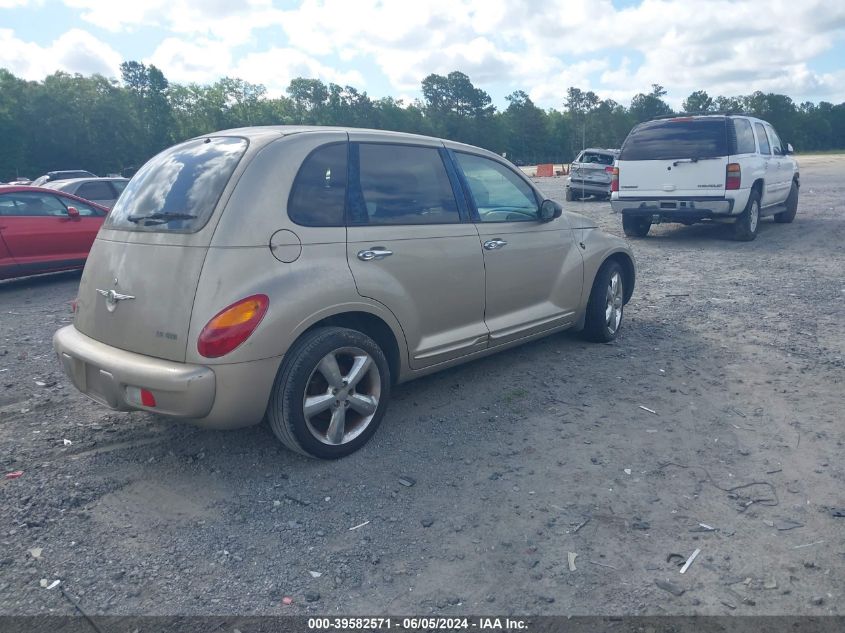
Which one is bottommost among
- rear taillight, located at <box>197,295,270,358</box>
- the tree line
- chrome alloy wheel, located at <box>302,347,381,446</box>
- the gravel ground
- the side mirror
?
the gravel ground

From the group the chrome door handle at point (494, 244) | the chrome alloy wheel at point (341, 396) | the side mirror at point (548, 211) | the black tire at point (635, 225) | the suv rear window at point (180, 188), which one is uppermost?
the suv rear window at point (180, 188)

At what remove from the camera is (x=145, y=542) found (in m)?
3.14

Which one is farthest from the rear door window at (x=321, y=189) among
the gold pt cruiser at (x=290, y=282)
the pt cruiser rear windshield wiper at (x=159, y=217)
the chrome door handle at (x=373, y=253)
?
the pt cruiser rear windshield wiper at (x=159, y=217)

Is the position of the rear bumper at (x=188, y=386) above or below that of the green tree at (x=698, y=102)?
below

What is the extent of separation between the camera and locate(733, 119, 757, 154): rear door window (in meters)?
11.3

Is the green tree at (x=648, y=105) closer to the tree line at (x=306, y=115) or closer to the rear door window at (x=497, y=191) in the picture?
the tree line at (x=306, y=115)

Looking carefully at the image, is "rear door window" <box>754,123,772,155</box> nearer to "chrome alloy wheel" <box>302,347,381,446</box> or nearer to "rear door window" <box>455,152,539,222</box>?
"rear door window" <box>455,152,539,222</box>

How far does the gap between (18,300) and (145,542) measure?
7.20 meters

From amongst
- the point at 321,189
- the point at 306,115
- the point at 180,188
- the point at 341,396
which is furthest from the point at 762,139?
the point at 306,115

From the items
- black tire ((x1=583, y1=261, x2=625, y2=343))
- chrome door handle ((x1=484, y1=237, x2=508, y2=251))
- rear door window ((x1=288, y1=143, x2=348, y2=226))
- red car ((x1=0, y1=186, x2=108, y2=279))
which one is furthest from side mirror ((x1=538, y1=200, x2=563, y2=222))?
red car ((x1=0, y1=186, x2=108, y2=279))

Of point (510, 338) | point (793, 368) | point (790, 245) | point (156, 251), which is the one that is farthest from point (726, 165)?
point (156, 251)

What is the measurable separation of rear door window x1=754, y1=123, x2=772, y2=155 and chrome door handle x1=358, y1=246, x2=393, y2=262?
34.7ft

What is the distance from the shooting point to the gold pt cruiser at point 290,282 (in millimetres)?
3438

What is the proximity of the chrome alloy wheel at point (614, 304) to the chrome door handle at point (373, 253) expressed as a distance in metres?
2.67
